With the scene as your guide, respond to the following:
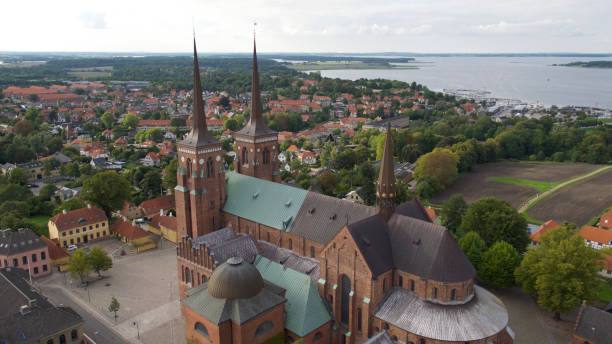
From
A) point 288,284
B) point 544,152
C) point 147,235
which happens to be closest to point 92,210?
point 147,235

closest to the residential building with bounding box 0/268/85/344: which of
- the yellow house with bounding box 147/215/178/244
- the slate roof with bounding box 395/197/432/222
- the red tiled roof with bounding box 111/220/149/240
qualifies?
the red tiled roof with bounding box 111/220/149/240

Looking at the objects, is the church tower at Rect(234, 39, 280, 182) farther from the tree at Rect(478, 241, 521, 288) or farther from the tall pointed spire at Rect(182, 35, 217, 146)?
the tree at Rect(478, 241, 521, 288)

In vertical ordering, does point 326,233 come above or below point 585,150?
above

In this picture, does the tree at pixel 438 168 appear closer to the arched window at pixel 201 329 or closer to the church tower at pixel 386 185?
the church tower at pixel 386 185

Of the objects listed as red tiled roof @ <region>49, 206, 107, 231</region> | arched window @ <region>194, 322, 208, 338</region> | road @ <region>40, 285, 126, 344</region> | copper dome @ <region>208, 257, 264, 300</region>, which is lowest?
road @ <region>40, 285, 126, 344</region>

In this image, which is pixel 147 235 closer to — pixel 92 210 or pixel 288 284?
pixel 92 210

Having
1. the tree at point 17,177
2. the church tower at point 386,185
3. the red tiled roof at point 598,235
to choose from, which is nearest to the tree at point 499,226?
the red tiled roof at point 598,235
